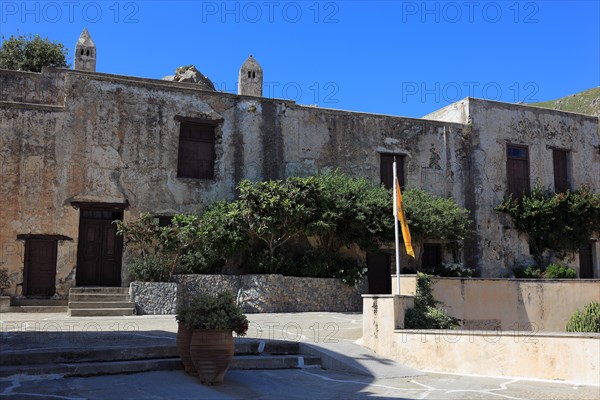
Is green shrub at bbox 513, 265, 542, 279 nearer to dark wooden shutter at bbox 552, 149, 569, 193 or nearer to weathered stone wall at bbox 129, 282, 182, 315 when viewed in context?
dark wooden shutter at bbox 552, 149, 569, 193

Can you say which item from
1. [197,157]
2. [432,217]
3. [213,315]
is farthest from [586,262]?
[213,315]

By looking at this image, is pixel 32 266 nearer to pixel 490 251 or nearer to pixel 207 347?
pixel 207 347

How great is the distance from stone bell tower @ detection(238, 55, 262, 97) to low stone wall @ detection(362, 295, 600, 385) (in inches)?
629

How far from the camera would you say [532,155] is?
2230 cm

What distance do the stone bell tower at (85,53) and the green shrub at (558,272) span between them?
19.4 metres

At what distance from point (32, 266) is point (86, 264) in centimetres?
141

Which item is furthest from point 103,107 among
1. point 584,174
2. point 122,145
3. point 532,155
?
point 584,174

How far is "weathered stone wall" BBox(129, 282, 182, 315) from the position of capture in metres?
15.1

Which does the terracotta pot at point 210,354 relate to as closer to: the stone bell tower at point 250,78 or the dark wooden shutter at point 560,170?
the stone bell tower at point 250,78

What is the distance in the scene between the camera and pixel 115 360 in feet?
25.7

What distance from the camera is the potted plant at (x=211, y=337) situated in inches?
280

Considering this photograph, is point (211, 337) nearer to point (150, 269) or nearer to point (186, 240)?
point (150, 269)

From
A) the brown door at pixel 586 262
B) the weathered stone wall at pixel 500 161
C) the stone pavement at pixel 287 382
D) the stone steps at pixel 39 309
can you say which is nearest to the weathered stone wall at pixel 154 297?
the stone steps at pixel 39 309

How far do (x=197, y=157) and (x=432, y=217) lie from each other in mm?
7564
